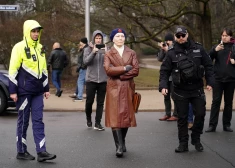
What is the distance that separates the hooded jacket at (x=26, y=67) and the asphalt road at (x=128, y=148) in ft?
3.25

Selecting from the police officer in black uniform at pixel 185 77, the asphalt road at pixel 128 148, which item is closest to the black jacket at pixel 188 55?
the police officer in black uniform at pixel 185 77

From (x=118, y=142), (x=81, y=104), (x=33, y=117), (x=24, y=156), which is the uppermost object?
(x=33, y=117)

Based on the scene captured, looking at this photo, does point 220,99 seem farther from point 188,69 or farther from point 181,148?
point 188,69

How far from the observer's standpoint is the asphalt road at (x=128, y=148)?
22.2 ft

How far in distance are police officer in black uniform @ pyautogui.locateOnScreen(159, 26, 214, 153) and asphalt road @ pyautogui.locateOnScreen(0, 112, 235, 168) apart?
1.33 ft

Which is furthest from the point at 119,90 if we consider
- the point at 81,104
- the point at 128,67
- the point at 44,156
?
the point at 81,104

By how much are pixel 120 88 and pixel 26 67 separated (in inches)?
52.0

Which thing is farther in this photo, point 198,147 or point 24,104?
point 198,147

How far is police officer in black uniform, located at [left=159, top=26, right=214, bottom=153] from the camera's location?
729 centimetres

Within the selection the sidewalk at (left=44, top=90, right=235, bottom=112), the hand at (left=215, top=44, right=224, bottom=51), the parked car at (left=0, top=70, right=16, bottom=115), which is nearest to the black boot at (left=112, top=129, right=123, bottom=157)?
the hand at (left=215, top=44, right=224, bottom=51)

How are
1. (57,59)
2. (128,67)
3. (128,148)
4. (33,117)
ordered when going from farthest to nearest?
(57,59)
(128,148)
(128,67)
(33,117)

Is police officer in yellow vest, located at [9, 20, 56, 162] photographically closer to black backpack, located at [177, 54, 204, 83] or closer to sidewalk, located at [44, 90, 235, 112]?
black backpack, located at [177, 54, 204, 83]

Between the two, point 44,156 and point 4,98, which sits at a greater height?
point 4,98

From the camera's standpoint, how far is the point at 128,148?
25.5 feet
